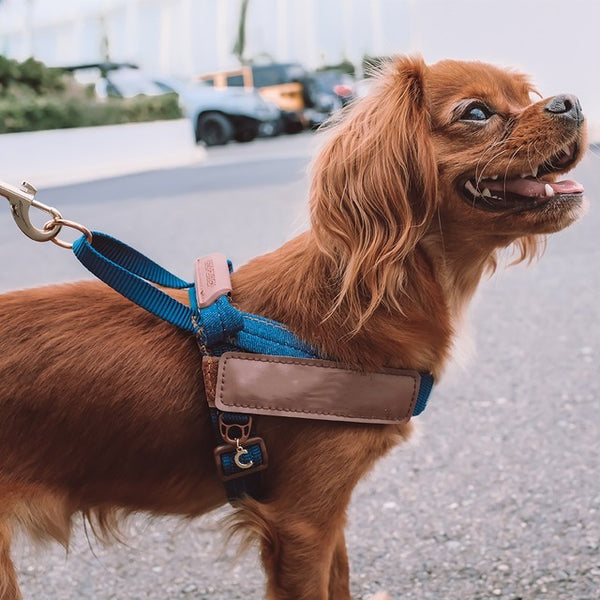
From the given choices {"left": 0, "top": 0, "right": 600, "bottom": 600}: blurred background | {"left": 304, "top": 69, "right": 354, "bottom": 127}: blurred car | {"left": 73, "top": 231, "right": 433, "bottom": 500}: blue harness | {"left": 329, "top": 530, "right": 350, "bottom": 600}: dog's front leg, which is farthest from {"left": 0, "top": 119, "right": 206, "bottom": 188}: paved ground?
{"left": 73, "top": 231, "right": 433, "bottom": 500}: blue harness

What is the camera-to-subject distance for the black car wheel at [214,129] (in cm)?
1919

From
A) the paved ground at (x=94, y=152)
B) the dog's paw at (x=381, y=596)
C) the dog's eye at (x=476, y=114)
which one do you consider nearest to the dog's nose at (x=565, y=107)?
the dog's eye at (x=476, y=114)

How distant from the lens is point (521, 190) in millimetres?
1930

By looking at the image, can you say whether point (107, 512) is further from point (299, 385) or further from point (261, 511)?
point (299, 385)

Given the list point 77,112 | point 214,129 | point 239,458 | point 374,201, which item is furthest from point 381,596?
point 214,129

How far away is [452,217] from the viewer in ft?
6.36

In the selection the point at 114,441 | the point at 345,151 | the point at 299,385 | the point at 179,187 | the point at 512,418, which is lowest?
the point at 179,187

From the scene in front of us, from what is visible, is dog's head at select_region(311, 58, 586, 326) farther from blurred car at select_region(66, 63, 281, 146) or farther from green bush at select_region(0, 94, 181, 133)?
blurred car at select_region(66, 63, 281, 146)

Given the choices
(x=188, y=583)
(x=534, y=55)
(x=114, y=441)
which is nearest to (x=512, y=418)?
(x=188, y=583)

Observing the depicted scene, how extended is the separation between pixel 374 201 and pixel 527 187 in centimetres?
38

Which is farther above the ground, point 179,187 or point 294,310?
point 294,310

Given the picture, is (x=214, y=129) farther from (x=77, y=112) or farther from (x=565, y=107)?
(x=565, y=107)

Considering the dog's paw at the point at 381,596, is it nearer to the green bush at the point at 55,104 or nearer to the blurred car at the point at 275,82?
the green bush at the point at 55,104

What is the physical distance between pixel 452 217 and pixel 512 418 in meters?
1.90
